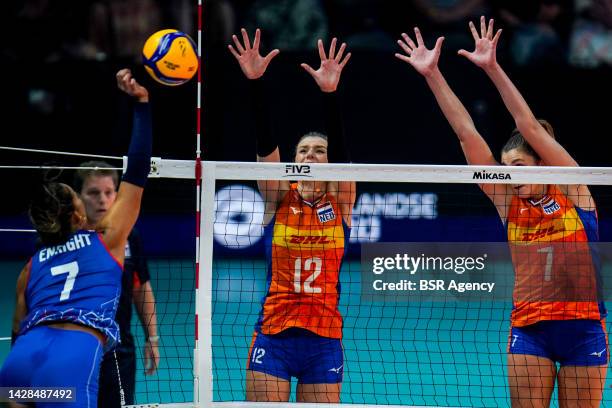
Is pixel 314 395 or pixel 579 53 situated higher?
pixel 579 53

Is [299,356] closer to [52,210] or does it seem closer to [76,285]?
[76,285]

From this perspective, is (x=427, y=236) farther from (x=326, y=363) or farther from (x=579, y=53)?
(x=326, y=363)

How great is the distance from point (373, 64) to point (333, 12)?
159 cm

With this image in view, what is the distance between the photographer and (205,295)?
19.9 ft

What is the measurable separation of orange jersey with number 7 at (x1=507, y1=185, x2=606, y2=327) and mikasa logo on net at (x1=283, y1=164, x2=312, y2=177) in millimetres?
1290

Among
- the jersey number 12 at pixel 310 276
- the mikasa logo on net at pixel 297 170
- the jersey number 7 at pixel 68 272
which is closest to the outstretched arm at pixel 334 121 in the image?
the mikasa logo on net at pixel 297 170

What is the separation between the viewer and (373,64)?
12.7 metres

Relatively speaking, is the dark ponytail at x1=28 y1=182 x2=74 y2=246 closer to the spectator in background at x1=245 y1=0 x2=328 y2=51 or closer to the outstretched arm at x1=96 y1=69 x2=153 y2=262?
the outstretched arm at x1=96 y1=69 x2=153 y2=262

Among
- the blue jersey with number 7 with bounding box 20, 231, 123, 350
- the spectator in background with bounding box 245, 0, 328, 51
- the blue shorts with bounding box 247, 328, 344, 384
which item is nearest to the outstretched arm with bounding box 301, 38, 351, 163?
the blue shorts with bounding box 247, 328, 344, 384

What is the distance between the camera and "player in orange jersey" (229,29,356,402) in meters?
6.04

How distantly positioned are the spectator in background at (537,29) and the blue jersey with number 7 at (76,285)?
30.4 ft

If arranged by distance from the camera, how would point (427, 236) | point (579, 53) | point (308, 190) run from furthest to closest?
point (579, 53)
point (427, 236)
point (308, 190)

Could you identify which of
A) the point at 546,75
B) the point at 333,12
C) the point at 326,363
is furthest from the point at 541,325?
the point at 333,12

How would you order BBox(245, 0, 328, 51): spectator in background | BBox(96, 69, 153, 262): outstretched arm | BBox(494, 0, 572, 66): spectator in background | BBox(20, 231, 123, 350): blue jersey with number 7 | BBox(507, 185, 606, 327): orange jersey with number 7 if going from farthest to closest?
1. BBox(494, 0, 572, 66): spectator in background
2. BBox(245, 0, 328, 51): spectator in background
3. BBox(507, 185, 606, 327): orange jersey with number 7
4. BBox(96, 69, 153, 262): outstretched arm
5. BBox(20, 231, 123, 350): blue jersey with number 7
